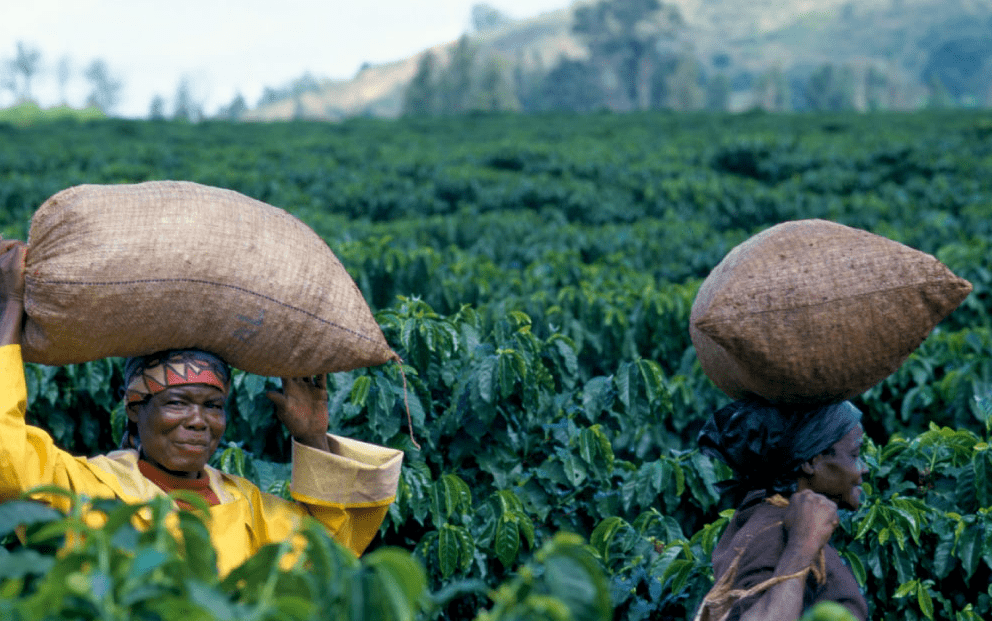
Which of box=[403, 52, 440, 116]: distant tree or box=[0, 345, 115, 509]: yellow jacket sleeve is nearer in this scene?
box=[0, 345, 115, 509]: yellow jacket sleeve

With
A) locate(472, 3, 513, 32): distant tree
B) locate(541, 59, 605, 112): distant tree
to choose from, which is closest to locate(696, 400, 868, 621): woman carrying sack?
locate(541, 59, 605, 112): distant tree

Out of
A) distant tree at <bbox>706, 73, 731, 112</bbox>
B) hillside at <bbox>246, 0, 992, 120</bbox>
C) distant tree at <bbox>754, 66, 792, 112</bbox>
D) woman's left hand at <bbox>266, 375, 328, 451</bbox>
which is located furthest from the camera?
hillside at <bbox>246, 0, 992, 120</bbox>

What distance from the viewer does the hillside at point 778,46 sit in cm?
10931

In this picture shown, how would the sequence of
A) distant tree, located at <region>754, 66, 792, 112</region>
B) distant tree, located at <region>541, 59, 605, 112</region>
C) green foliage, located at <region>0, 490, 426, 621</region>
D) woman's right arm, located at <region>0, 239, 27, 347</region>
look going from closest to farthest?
green foliage, located at <region>0, 490, 426, 621</region> → woman's right arm, located at <region>0, 239, 27, 347</region> → distant tree, located at <region>541, 59, 605, 112</region> → distant tree, located at <region>754, 66, 792, 112</region>

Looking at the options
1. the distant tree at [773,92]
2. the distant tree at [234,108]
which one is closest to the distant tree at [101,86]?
the distant tree at [234,108]

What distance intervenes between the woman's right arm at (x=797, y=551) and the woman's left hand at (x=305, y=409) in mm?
1045

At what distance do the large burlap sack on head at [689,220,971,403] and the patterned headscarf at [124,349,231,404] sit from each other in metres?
1.05

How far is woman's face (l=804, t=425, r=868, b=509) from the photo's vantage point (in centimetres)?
216

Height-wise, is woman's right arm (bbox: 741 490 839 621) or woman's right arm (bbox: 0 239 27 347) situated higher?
woman's right arm (bbox: 0 239 27 347)

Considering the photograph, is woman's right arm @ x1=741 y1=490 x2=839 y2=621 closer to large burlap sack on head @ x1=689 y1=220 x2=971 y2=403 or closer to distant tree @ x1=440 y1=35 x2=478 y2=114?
large burlap sack on head @ x1=689 y1=220 x2=971 y2=403

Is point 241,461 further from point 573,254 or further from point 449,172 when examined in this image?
point 449,172

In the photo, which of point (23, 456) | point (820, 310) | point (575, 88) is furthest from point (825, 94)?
point (23, 456)

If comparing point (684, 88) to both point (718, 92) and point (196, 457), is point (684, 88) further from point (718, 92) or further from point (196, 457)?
point (196, 457)

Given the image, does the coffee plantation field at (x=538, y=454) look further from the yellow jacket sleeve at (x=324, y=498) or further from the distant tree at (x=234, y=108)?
the distant tree at (x=234, y=108)
